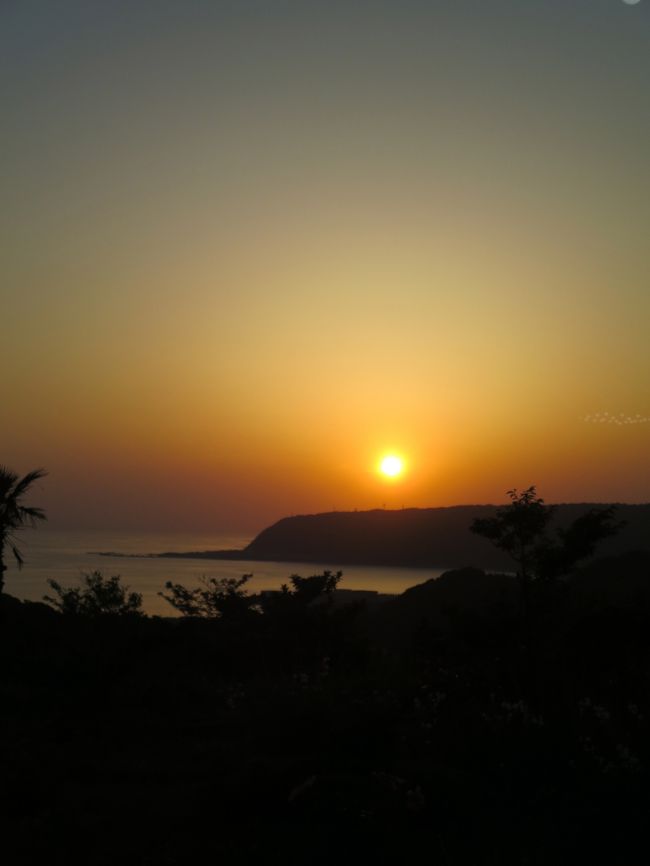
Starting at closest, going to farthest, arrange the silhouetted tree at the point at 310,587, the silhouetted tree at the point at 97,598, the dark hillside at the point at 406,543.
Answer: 1. the silhouetted tree at the point at 310,587
2. the silhouetted tree at the point at 97,598
3. the dark hillside at the point at 406,543

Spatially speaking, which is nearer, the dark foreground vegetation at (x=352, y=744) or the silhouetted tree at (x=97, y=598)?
the dark foreground vegetation at (x=352, y=744)

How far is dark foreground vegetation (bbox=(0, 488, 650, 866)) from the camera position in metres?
6.94

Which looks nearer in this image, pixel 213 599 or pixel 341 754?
pixel 341 754

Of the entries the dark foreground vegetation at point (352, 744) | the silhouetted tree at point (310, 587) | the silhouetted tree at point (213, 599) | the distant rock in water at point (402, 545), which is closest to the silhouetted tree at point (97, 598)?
the silhouetted tree at point (213, 599)

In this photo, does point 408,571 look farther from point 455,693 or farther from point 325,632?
point 455,693

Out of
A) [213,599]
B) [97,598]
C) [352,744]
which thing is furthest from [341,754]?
[97,598]

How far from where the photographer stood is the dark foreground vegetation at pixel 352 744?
6.94 m

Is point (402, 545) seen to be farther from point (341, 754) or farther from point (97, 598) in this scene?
point (341, 754)

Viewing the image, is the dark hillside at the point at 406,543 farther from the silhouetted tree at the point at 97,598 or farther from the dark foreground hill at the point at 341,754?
the dark foreground hill at the point at 341,754

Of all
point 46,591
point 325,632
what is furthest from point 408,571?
point 325,632

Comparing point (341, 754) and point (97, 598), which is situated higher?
point (97, 598)

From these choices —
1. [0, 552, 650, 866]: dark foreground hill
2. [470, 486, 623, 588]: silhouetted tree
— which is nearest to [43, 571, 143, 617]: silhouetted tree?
[0, 552, 650, 866]: dark foreground hill

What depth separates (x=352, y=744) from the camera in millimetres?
9312

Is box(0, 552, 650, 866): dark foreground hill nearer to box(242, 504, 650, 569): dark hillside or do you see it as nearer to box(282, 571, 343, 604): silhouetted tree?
box(282, 571, 343, 604): silhouetted tree
